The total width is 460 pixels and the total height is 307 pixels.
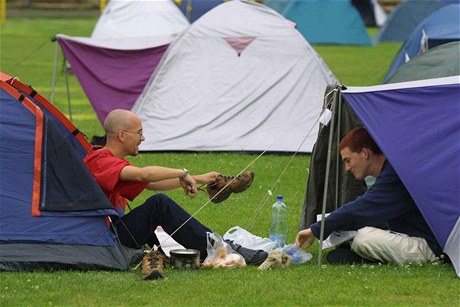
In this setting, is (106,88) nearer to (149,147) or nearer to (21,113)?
(149,147)

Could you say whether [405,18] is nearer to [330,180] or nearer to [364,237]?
Result: [330,180]

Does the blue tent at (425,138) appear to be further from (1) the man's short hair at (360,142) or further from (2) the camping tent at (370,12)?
(2) the camping tent at (370,12)

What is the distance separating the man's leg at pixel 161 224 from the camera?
8117 mm

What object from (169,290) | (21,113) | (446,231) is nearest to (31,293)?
(169,290)

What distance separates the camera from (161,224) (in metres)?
8.20

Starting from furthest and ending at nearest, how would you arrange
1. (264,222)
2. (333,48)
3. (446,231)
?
(333,48) < (264,222) < (446,231)

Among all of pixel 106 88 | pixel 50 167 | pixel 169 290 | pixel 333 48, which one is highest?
pixel 50 167

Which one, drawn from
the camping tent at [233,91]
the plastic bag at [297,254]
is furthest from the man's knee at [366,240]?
the camping tent at [233,91]

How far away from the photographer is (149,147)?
1413 cm

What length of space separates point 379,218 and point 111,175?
1.93 meters

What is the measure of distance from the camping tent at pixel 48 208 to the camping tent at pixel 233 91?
602cm

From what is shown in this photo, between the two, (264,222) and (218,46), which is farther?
(218,46)

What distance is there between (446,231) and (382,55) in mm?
21690

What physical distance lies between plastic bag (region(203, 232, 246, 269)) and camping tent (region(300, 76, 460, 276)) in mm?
1326
